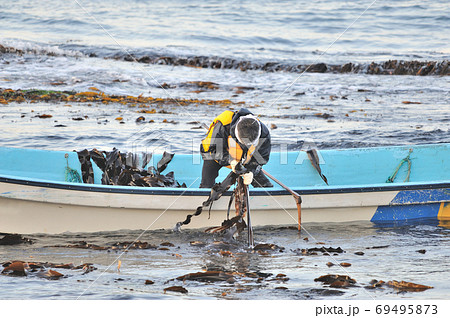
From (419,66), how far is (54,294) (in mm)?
19408

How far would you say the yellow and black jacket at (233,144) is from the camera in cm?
619

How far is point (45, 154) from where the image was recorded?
8344 mm

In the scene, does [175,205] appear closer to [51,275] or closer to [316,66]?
[51,275]

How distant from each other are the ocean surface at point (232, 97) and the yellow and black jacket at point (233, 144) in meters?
1.07

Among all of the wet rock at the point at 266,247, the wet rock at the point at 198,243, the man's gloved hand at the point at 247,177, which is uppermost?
the man's gloved hand at the point at 247,177

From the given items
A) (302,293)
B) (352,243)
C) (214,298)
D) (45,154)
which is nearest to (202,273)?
(214,298)

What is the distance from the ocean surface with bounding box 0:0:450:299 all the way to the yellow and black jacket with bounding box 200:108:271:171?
1.07 m

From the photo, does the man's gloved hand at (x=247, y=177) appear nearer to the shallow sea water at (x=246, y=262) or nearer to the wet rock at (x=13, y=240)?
the shallow sea water at (x=246, y=262)

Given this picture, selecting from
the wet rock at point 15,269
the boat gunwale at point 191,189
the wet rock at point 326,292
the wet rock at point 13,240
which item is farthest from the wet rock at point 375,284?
the wet rock at point 13,240

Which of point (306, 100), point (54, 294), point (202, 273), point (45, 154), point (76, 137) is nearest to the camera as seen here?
point (54, 294)

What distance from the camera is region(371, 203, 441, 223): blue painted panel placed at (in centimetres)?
737

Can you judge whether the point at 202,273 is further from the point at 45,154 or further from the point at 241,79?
the point at 241,79

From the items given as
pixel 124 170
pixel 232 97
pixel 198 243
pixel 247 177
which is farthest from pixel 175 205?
pixel 232 97

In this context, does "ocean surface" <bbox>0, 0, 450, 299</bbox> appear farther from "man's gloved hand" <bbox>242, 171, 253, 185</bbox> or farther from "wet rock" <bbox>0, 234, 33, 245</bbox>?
"man's gloved hand" <bbox>242, 171, 253, 185</bbox>
